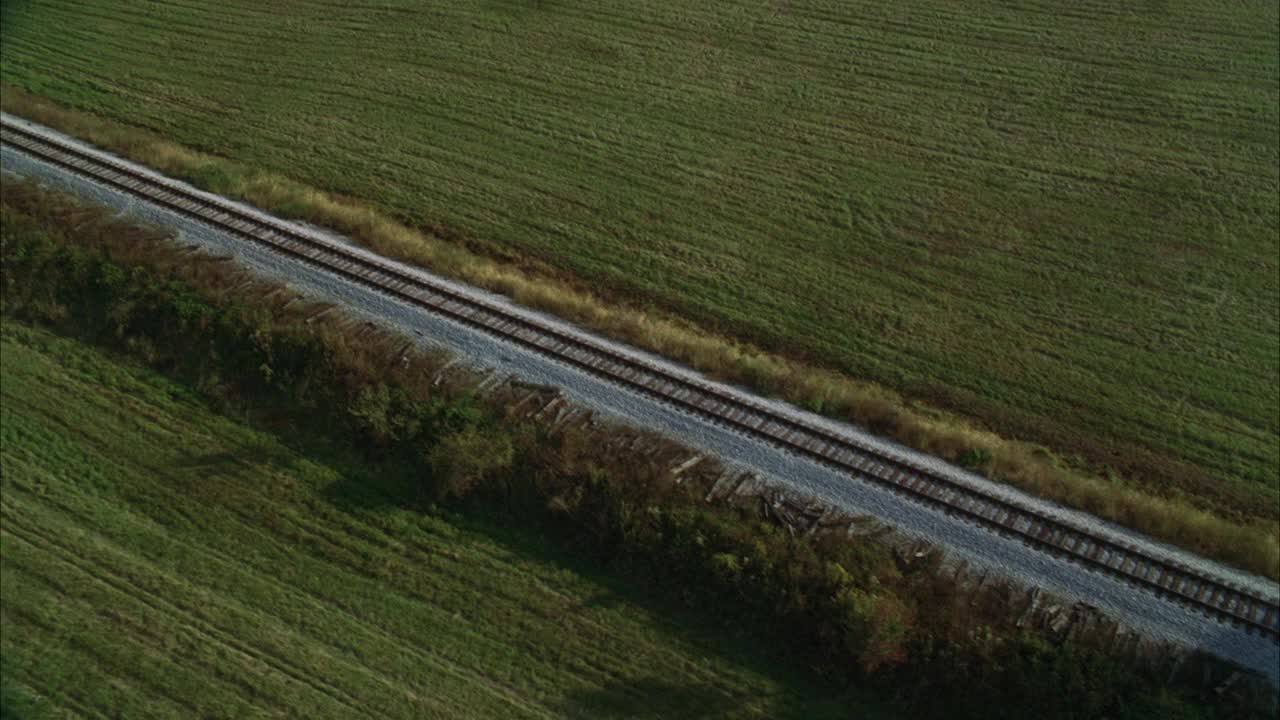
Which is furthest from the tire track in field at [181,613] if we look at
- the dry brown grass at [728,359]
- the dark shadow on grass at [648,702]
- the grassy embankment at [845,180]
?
the grassy embankment at [845,180]

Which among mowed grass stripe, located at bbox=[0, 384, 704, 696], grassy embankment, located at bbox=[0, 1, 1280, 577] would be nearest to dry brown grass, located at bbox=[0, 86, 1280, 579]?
grassy embankment, located at bbox=[0, 1, 1280, 577]

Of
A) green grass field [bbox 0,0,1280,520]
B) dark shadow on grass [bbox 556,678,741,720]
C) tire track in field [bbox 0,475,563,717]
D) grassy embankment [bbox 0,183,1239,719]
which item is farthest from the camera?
green grass field [bbox 0,0,1280,520]

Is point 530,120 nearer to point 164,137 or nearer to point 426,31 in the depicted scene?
point 426,31

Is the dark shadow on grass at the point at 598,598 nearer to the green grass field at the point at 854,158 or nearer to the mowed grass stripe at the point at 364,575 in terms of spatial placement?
the mowed grass stripe at the point at 364,575

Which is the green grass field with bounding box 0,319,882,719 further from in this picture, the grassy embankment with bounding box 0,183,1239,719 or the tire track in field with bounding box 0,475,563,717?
the grassy embankment with bounding box 0,183,1239,719

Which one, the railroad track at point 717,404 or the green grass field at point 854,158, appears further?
the green grass field at point 854,158

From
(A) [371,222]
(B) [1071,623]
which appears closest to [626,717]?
(B) [1071,623]
